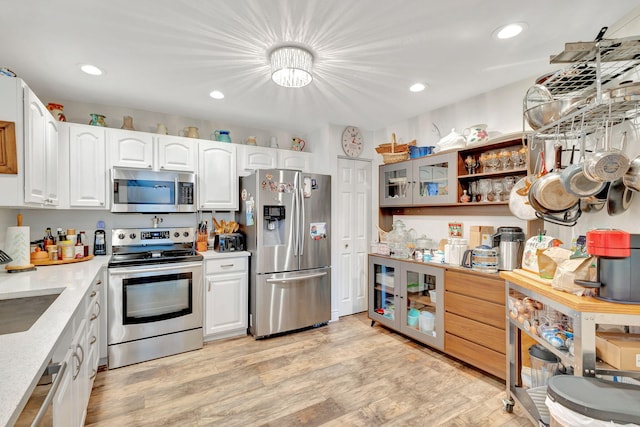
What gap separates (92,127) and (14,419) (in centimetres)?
279

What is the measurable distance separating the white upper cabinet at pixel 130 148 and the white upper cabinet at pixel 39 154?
416 millimetres

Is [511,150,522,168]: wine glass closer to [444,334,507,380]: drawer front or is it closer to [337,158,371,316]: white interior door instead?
[444,334,507,380]: drawer front

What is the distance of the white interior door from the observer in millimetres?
3752

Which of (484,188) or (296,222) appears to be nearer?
(484,188)

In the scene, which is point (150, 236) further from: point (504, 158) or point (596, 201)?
point (596, 201)

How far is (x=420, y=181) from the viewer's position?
10.2 feet

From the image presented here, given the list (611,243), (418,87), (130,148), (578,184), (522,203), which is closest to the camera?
(611,243)

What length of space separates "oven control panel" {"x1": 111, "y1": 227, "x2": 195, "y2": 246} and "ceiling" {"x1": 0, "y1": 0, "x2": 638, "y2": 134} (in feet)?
4.31

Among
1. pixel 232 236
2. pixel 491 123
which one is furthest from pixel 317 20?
pixel 232 236

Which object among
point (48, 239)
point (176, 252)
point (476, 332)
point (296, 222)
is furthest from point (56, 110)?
point (476, 332)

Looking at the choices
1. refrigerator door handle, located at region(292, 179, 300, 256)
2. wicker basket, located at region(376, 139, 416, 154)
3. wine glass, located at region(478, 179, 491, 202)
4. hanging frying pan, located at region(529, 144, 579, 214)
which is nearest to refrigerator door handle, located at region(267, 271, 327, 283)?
refrigerator door handle, located at region(292, 179, 300, 256)

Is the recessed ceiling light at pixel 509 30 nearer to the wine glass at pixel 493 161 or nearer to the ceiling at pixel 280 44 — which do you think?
the ceiling at pixel 280 44

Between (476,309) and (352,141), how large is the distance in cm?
237

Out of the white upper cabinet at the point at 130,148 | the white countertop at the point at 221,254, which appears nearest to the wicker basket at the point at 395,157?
the white countertop at the point at 221,254
